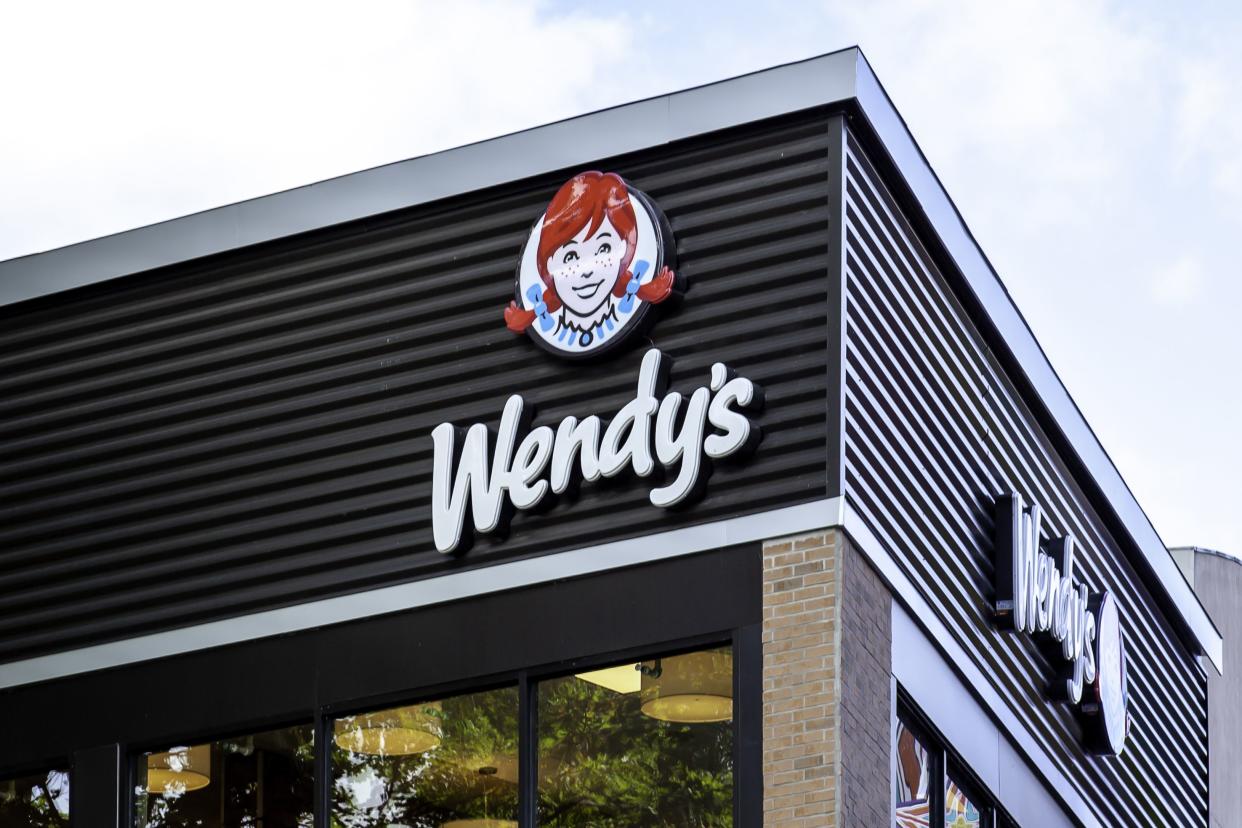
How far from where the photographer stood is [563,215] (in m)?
21.0

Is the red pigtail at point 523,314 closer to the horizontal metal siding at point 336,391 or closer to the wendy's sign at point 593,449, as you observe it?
the horizontal metal siding at point 336,391

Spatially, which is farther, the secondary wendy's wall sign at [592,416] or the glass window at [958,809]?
the glass window at [958,809]

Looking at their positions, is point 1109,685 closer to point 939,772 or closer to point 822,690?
point 939,772

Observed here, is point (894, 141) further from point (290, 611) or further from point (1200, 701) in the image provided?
point (1200, 701)

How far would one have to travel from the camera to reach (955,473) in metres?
22.0

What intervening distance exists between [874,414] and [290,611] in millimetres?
4619

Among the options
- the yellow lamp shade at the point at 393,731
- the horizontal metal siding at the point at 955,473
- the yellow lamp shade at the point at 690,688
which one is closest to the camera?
the yellow lamp shade at the point at 690,688

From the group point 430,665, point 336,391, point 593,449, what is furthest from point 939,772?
point 336,391

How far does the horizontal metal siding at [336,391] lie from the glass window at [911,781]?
2171 millimetres

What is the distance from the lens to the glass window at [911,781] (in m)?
20.0

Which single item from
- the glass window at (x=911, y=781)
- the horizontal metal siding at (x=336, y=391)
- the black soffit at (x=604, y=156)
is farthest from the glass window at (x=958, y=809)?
the black soffit at (x=604, y=156)

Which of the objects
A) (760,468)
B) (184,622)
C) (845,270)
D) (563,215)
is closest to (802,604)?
(760,468)

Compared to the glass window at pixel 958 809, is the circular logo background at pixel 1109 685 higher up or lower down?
higher up

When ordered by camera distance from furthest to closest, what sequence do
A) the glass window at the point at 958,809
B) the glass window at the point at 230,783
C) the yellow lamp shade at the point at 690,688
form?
1. the glass window at the point at 958,809
2. the glass window at the point at 230,783
3. the yellow lamp shade at the point at 690,688
